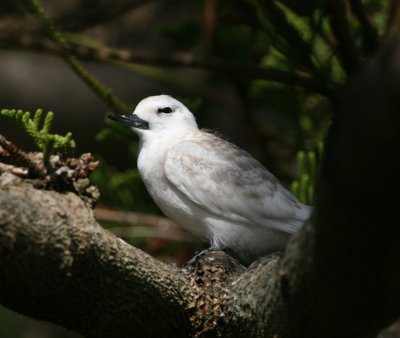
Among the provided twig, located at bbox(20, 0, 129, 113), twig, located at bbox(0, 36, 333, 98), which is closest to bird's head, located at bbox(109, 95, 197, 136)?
twig, located at bbox(20, 0, 129, 113)

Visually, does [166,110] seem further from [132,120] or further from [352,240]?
[352,240]

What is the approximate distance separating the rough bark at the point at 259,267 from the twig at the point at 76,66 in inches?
25.6

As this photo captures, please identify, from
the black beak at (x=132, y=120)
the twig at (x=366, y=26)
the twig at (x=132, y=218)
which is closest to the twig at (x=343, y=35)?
the twig at (x=366, y=26)

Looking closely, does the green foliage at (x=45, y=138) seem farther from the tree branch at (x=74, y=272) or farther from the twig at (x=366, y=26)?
the twig at (x=366, y=26)

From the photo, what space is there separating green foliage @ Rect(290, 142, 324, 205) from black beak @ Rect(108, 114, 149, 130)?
31.7 inches

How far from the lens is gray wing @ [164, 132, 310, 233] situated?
3.54m

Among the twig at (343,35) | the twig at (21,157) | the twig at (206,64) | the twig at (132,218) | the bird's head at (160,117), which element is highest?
the twig at (343,35)

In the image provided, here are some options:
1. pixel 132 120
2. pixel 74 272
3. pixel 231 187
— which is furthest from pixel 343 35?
pixel 74 272

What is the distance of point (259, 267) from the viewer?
9.04 ft

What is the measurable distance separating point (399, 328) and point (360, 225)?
1.60 metres

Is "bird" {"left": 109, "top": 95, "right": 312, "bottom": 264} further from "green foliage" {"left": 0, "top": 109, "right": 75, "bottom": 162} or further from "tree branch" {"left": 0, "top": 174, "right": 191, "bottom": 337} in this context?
"green foliage" {"left": 0, "top": 109, "right": 75, "bottom": 162}

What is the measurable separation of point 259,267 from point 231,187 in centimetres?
92

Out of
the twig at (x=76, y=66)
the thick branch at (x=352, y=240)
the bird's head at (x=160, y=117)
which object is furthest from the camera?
the bird's head at (x=160, y=117)

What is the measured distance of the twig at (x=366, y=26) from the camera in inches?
134
